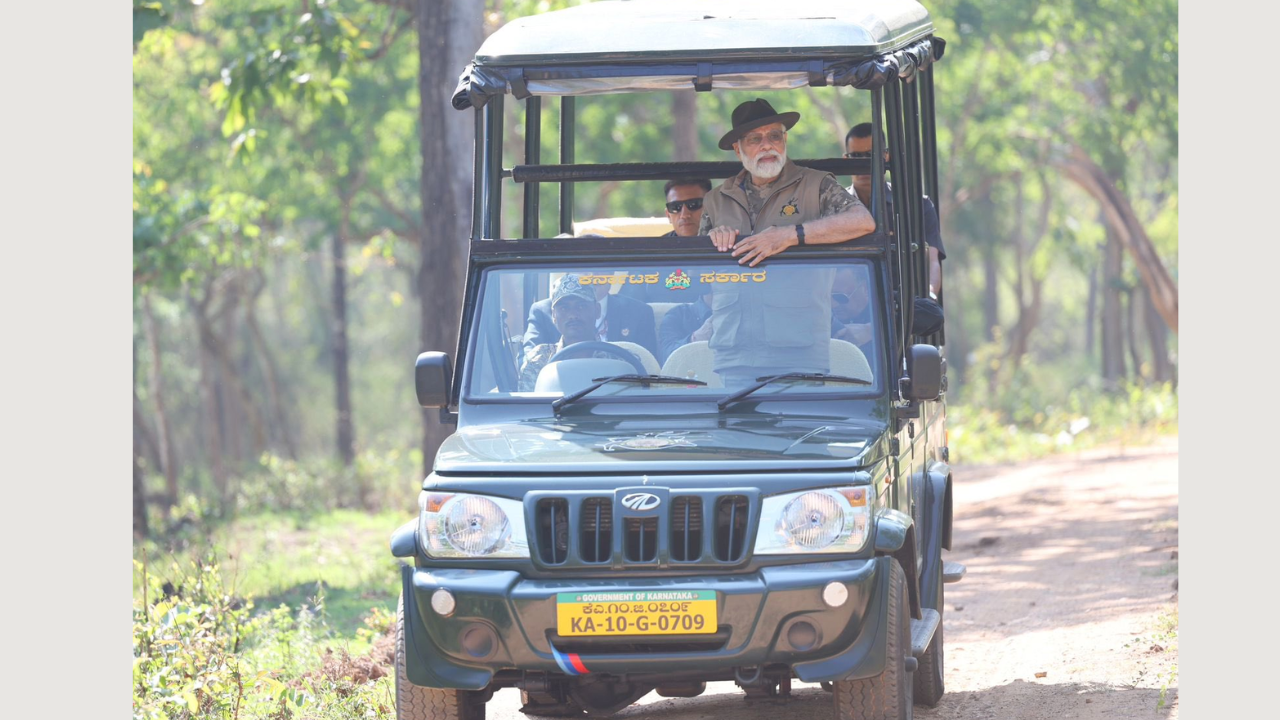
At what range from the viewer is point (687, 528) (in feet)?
17.5

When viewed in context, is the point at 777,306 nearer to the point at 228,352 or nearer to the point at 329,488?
the point at 329,488

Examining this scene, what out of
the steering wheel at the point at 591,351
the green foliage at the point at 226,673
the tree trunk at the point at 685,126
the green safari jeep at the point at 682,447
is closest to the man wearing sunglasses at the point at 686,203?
the green safari jeep at the point at 682,447

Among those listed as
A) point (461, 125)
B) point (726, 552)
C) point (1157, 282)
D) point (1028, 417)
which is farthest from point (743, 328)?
point (1028, 417)

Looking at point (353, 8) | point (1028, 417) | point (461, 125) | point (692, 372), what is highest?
point (353, 8)

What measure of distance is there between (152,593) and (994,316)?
3734 cm

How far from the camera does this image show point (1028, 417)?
26359 mm

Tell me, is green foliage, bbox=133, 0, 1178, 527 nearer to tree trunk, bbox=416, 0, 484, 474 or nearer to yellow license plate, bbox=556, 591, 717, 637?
tree trunk, bbox=416, 0, 484, 474

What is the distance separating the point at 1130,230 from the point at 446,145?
15.2m

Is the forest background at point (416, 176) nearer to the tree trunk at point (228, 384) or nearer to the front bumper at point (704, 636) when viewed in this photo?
the tree trunk at point (228, 384)

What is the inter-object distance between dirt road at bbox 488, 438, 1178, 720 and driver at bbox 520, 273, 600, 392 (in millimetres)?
1577

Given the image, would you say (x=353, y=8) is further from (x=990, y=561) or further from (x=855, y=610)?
(x=855, y=610)

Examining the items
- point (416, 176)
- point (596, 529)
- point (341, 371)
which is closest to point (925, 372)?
point (596, 529)

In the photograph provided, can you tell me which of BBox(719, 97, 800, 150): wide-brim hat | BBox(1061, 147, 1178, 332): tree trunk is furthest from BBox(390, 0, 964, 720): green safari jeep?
BBox(1061, 147, 1178, 332): tree trunk

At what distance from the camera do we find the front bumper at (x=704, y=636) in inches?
206
